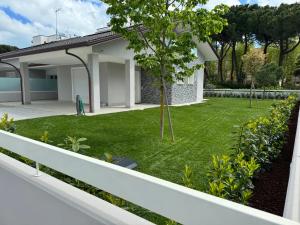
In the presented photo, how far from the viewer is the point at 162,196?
1.28m

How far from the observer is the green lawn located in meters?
4.84

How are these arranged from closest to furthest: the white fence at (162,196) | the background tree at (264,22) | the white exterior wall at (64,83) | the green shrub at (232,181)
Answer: the white fence at (162,196) < the green shrub at (232,181) < the white exterior wall at (64,83) < the background tree at (264,22)

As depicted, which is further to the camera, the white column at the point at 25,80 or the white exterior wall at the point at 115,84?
the white column at the point at 25,80

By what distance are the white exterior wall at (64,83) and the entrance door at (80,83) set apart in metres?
0.79

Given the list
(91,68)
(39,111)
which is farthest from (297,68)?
(39,111)

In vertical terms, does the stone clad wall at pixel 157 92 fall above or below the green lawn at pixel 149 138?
above

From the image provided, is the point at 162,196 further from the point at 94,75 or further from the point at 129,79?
the point at 129,79

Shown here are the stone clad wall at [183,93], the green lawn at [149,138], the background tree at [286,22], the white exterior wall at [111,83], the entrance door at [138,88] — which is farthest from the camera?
the background tree at [286,22]

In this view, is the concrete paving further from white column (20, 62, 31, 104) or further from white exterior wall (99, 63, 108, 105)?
white column (20, 62, 31, 104)

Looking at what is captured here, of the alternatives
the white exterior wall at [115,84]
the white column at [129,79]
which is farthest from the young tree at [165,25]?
the white exterior wall at [115,84]

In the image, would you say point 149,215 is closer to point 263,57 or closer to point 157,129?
point 157,129

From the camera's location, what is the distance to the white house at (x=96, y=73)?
36.1ft

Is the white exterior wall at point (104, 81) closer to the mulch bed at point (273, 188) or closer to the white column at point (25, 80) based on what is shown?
the white column at point (25, 80)

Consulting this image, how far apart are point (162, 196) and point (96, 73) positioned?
10.4m
